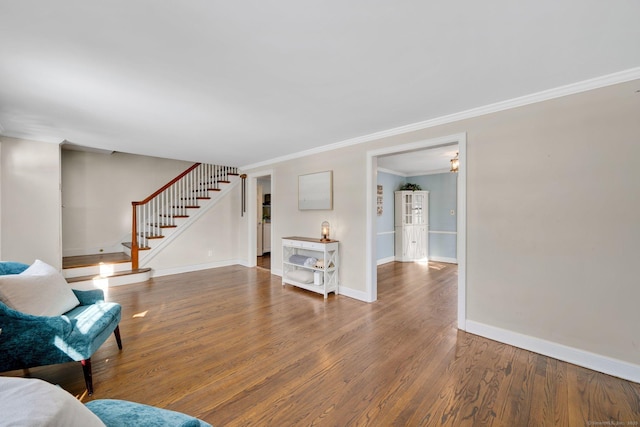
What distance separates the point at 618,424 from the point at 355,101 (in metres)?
2.96

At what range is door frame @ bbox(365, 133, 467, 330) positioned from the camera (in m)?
2.80

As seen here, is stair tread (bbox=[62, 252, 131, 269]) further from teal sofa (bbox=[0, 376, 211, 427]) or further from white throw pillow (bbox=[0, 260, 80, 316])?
teal sofa (bbox=[0, 376, 211, 427])

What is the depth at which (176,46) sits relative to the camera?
5.43 feet

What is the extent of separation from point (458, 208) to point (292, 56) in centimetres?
224

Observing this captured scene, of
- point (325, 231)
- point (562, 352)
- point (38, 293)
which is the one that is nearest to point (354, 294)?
point (325, 231)

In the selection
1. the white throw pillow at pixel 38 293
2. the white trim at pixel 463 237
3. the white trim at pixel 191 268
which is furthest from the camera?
the white trim at pixel 191 268

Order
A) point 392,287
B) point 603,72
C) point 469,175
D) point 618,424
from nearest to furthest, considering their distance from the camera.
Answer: point 618,424 → point 603,72 → point 469,175 → point 392,287

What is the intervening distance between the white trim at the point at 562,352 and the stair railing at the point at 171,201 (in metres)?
5.56

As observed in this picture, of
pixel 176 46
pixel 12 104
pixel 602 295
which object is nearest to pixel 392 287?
pixel 602 295

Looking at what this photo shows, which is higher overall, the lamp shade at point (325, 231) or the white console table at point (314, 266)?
the lamp shade at point (325, 231)

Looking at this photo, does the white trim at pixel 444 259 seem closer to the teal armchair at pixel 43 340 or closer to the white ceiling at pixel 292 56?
the white ceiling at pixel 292 56

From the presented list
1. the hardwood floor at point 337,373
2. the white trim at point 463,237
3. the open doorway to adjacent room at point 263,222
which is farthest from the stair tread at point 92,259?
the white trim at point 463,237

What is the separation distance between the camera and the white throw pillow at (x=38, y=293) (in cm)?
180

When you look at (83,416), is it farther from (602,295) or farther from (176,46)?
(602,295)
